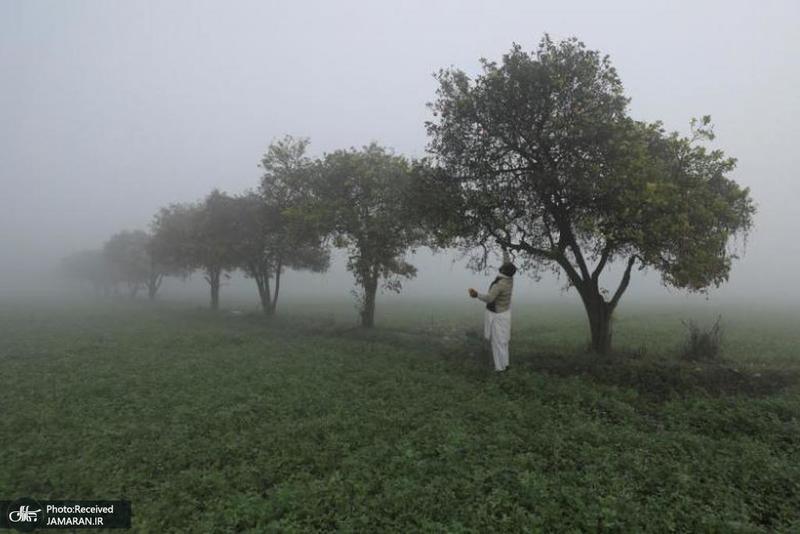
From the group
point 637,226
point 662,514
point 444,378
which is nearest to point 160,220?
point 444,378

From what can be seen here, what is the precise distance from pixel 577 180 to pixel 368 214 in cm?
1306

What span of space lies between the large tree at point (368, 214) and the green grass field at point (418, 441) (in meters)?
8.58

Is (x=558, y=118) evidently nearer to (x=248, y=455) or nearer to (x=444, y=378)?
(x=444, y=378)

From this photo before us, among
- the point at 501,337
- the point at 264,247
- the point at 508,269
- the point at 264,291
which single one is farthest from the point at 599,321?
the point at 264,291

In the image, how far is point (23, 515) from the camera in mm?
6637

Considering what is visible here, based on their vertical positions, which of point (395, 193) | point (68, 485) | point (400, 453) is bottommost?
point (68, 485)

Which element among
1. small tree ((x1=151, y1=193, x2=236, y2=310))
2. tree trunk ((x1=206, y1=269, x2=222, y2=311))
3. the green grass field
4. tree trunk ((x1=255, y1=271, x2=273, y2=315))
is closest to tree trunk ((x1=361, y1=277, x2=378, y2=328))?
the green grass field

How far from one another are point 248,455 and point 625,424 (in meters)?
8.17

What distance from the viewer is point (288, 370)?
1551 cm

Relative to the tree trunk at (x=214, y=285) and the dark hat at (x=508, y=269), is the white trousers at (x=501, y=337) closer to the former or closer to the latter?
the dark hat at (x=508, y=269)

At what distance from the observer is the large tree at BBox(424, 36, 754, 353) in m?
13.8

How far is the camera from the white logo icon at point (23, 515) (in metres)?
6.55

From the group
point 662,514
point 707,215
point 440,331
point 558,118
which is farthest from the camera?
point 440,331

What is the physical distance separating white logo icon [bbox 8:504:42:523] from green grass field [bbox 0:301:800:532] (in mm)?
651
